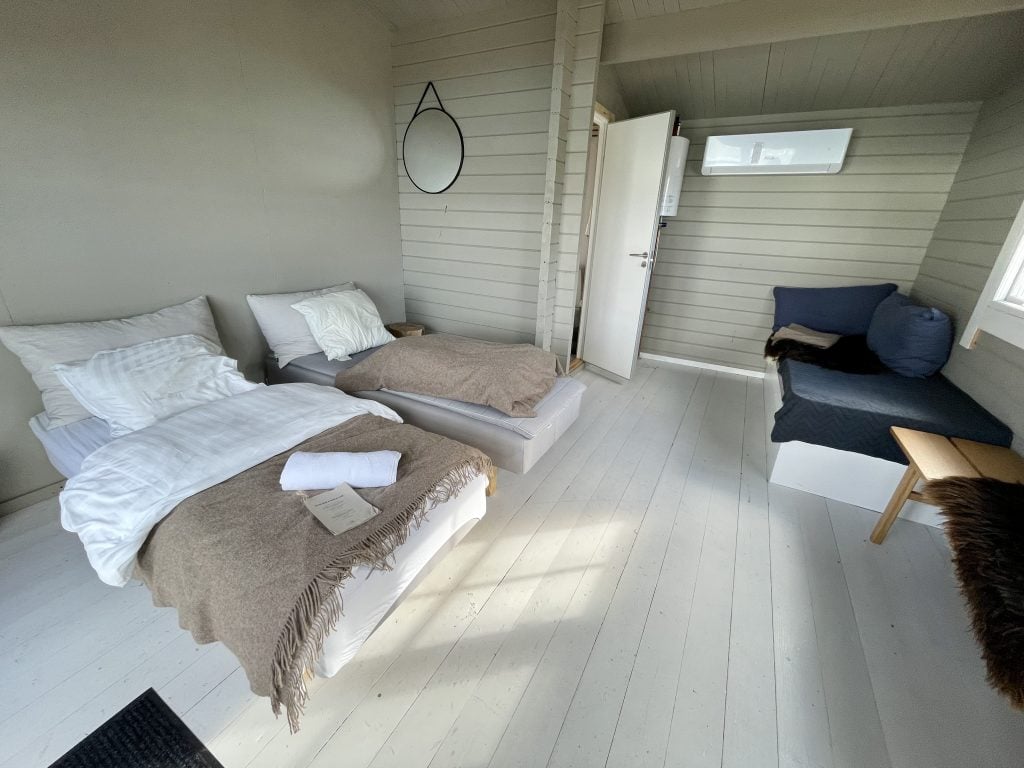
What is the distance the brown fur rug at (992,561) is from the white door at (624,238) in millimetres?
2135

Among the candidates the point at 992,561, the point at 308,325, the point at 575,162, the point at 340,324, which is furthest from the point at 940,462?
the point at 308,325

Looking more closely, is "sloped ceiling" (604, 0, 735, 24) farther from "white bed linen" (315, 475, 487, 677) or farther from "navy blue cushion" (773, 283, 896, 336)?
"white bed linen" (315, 475, 487, 677)

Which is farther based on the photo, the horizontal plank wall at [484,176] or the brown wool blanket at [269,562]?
the horizontal plank wall at [484,176]

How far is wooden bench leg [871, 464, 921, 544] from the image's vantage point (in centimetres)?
167

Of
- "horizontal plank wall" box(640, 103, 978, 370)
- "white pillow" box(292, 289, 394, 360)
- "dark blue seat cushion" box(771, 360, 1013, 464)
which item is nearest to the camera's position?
"dark blue seat cushion" box(771, 360, 1013, 464)

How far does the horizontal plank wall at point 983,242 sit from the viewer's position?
6.17 ft

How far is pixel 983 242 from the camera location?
2.27 metres

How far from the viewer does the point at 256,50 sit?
2266 millimetres

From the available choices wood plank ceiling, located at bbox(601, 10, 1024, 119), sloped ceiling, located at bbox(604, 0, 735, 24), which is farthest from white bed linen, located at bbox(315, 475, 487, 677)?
wood plank ceiling, located at bbox(601, 10, 1024, 119)

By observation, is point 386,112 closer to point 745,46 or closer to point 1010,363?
point 745,46

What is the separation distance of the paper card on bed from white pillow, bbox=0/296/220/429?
135cm

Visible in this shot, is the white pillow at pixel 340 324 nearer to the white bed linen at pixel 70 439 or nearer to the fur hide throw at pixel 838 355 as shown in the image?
the white bed linen at pixel 70 439

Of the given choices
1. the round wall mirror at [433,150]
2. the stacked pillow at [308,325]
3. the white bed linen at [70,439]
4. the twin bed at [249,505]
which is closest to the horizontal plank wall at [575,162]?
A: the round wall mirror at [433,150]

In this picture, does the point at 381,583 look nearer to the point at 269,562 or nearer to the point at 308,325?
the point at 269,562
